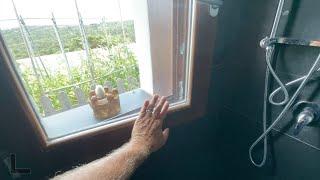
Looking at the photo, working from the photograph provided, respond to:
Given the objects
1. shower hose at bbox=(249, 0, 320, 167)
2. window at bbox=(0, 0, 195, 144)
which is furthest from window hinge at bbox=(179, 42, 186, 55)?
shower hose at bbox=(249, 0, 320, 167)

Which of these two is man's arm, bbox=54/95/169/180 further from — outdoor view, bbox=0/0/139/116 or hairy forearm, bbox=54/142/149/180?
outdoor view, bbox=0/0/139/116

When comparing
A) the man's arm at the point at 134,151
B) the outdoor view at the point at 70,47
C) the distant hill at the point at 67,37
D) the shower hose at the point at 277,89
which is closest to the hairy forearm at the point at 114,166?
the man's arm at the point at 134,151

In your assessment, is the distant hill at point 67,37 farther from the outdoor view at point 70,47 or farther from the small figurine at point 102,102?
the small figurine at point 102,102

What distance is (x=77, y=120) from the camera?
34.7 inches

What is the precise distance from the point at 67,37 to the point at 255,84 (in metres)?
0.92

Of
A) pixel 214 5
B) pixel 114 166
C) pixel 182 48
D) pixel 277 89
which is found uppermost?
pixel 214 5

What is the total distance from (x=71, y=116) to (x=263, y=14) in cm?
98

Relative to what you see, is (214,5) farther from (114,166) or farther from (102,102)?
(114,166)

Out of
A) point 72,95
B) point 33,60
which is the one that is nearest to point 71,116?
point 72,95

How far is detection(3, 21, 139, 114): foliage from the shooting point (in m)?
0.73

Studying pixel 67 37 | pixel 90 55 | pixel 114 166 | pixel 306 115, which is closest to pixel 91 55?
pixel 90 55

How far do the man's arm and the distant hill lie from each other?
1.32 ft

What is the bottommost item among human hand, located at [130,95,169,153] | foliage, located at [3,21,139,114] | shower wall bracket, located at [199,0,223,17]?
human hand, located at [130,95,169,153]

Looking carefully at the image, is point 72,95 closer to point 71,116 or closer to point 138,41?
point 71,116
